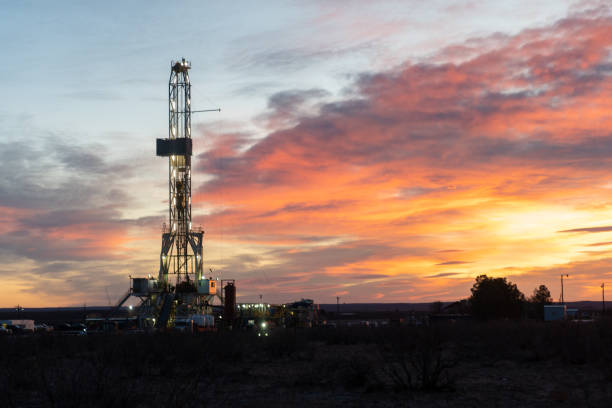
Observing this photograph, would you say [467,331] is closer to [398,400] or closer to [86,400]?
[398,400]

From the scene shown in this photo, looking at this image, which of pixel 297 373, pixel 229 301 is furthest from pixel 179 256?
pixel 297 373

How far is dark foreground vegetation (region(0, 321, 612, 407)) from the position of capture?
42.8 feet

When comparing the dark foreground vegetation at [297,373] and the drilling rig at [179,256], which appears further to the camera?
the drilling rig at [179,256]

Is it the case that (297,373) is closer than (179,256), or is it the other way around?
(297,373)

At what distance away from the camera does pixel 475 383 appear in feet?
65.6

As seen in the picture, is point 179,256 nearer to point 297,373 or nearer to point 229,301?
point 229,301

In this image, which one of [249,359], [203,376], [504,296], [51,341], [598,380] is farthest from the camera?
[504,296]

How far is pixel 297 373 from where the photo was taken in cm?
2303

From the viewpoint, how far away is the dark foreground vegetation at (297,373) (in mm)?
13039

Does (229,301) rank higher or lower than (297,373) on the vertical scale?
higher

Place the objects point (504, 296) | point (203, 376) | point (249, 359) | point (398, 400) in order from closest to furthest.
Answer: point (398, 400), point (203, 376), point (249, 359), point (504, 296)

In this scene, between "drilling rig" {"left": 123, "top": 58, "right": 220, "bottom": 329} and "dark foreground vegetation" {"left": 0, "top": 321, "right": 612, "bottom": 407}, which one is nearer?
"dark foreground vegetation" {"left": 0, "top": 321, "right": 612, "bottom": 407}

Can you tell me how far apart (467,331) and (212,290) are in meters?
34.0

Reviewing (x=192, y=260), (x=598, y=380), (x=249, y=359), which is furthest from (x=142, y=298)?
(x=598, y=380)
